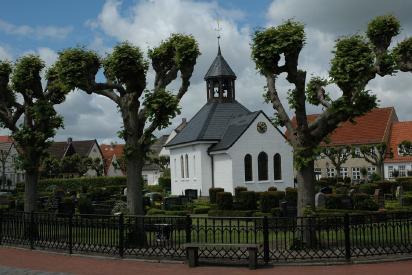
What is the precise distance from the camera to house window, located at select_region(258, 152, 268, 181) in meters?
46.2

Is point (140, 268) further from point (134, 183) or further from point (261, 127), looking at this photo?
point (261, 127)

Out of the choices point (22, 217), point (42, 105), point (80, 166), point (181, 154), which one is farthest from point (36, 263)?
point (80, 166)

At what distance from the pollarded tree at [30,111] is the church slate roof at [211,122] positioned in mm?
25989

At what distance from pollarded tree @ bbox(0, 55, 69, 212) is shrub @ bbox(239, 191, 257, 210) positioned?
40.2 feet

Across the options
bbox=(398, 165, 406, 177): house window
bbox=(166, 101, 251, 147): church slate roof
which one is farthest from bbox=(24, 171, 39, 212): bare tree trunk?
bbox=(398, 165, 406, 177): house window

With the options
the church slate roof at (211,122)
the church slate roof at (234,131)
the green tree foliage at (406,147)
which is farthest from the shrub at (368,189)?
the green tree foliage at (406,147)

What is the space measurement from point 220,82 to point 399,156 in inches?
1156

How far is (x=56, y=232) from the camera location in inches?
676

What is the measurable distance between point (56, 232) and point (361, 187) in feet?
94.4

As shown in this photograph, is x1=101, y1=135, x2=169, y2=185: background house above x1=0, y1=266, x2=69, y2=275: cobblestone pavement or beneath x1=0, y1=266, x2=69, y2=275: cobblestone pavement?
above

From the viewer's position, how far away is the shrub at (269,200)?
1121 inches

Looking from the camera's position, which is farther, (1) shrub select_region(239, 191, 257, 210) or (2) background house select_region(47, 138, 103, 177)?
(2) background house select_region(47, 138, 103, 177)

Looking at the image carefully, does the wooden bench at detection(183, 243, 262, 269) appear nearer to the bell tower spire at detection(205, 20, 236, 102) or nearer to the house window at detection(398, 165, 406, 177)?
the bell tower spire at detection(205, 20, 236, 102)

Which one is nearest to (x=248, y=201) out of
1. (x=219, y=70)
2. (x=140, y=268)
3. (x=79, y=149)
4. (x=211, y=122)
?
(x=140, y=268)
